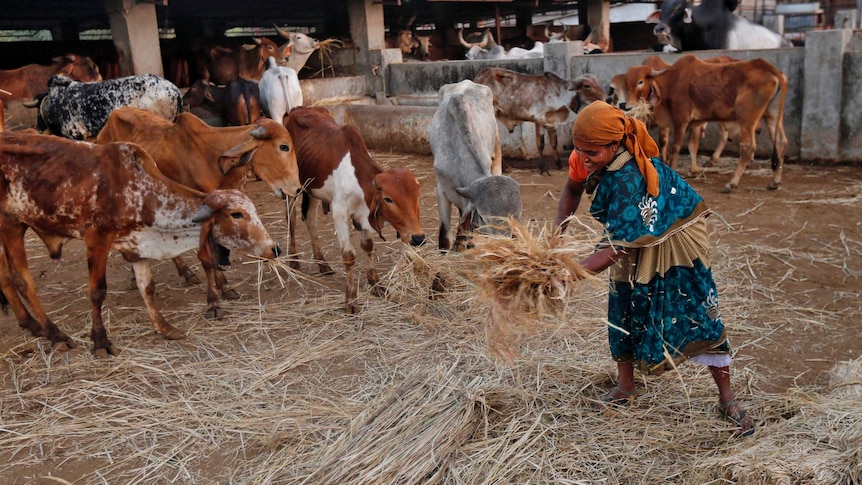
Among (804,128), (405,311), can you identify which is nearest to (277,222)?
(405,311)

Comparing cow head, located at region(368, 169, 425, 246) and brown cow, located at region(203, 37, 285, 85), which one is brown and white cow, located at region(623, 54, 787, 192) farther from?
brown cow, located at region(203, 37, 285, 85)

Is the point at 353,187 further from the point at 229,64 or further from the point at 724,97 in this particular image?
the point at 229,64

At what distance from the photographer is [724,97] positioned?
8.24m

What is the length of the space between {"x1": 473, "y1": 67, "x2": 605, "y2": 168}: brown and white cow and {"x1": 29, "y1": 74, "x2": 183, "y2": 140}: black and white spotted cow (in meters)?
4.27

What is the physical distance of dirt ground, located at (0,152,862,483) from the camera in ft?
14.2

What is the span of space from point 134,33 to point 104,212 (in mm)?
7463

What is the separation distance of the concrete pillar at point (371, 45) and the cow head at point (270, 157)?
320 inches

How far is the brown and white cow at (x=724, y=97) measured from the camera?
802 centimetres

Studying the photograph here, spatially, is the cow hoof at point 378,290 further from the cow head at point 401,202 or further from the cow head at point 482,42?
the cow head at point 482,42

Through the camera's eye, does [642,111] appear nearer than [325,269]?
No

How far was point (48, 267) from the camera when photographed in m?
6.67

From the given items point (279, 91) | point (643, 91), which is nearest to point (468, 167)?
point (643, 91)

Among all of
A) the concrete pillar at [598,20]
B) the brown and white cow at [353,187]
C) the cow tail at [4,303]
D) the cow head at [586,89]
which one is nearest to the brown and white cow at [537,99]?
the cow head at [586,89]

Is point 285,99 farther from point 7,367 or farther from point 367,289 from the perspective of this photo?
point 7,367
